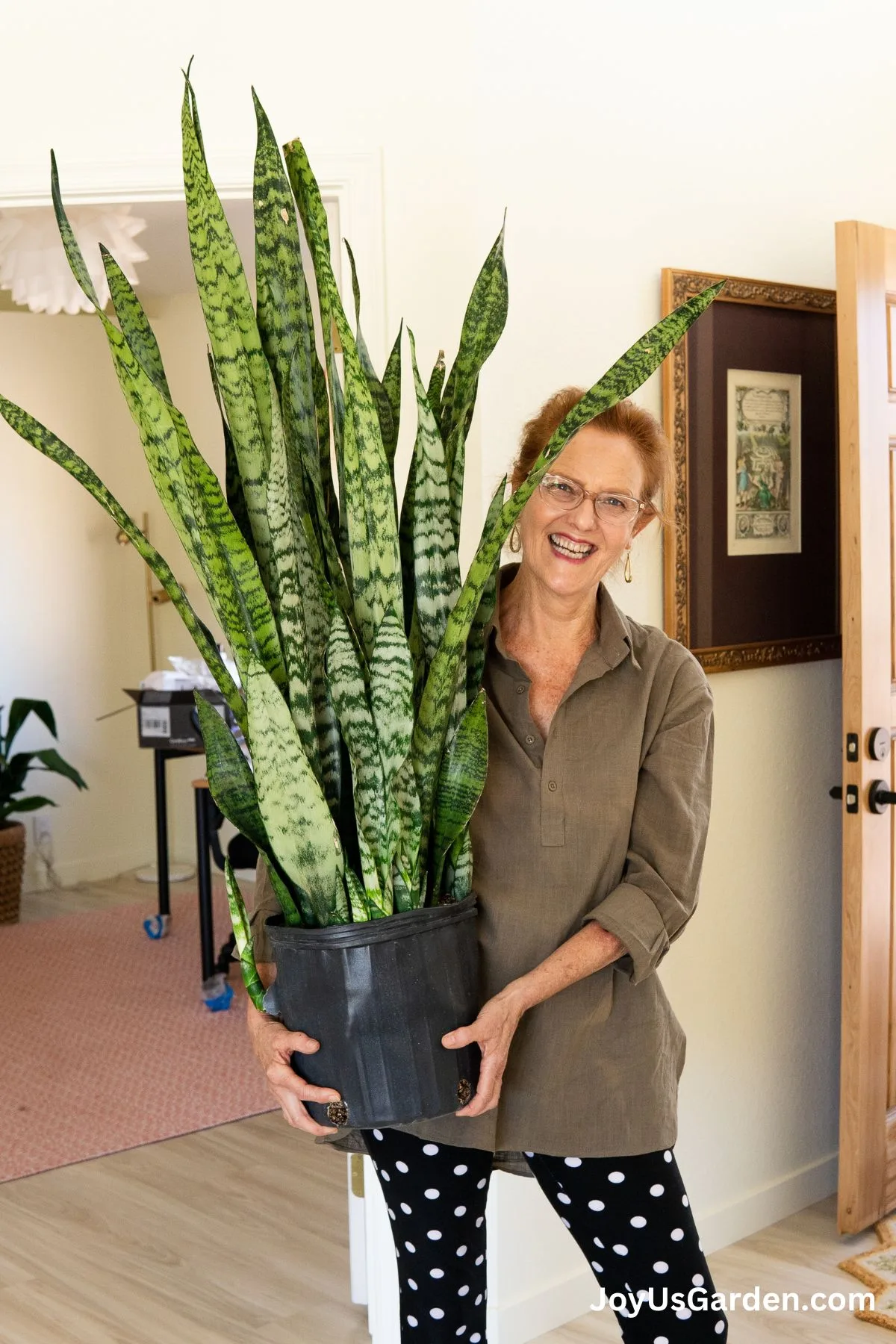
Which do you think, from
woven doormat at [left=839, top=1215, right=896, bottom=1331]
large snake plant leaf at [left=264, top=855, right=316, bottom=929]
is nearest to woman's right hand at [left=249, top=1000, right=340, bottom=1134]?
large snake plant leaf at [left=264, top=855, right=316, bottom=929]

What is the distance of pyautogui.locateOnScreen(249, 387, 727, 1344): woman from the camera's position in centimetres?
166

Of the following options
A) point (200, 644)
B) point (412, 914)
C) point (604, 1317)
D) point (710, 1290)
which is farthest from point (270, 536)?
point (604, 1317)

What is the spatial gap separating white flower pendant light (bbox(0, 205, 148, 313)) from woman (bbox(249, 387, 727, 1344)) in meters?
2.04

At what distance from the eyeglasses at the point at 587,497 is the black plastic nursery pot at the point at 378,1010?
501mm

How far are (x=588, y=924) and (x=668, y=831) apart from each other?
0.15m

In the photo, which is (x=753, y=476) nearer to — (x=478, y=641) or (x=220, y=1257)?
(x=478, y=641)

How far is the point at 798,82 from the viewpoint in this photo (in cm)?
301

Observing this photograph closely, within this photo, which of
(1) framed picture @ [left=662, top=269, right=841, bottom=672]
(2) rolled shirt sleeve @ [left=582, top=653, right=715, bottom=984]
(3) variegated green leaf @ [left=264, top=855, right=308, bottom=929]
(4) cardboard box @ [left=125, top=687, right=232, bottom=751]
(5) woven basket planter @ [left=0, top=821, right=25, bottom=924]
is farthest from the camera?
(5) woven basket planter @ [left=0, top=821, right=25, bottom=924]

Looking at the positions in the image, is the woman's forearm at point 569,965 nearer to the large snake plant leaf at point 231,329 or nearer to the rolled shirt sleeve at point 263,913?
the rolled shirt sleeve at point 263,913

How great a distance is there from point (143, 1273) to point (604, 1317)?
0.97 m

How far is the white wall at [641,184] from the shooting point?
2498mm

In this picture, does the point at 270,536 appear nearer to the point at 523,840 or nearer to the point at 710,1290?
the point at 523,840

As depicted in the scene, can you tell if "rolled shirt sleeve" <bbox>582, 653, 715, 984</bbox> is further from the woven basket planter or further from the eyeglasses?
the woven basket planter

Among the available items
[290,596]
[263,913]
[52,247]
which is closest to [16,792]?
[52,247]
